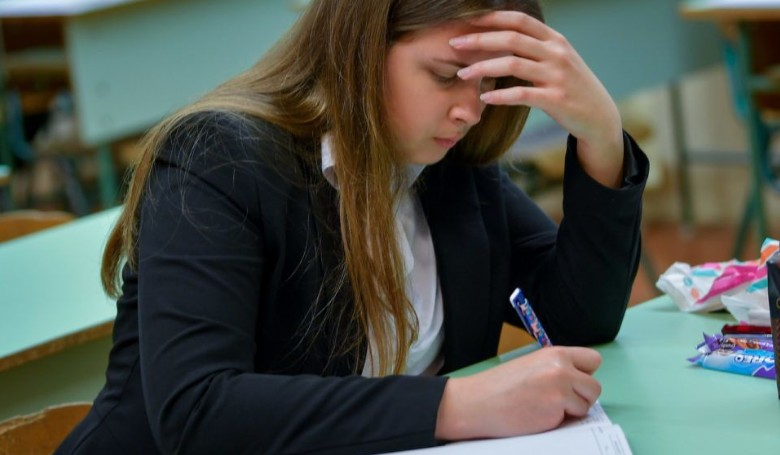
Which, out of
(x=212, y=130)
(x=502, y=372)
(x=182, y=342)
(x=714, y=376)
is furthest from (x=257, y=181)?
(x=714, y=376)

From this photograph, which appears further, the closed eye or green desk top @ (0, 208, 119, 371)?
green desk top @ (0, 208, 119, 371)

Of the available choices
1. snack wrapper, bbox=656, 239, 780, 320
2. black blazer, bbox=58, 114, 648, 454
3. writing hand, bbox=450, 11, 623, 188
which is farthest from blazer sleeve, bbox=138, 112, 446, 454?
snack wrapper, bbox=656, 239, 780, 320

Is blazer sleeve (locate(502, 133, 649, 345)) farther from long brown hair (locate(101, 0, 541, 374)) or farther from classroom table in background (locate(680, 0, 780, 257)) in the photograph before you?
classroom table in background (locate(680, 0, 780, 257))

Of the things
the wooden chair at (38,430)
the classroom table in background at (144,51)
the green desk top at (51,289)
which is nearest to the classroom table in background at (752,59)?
the classroom table in background at (144,51)

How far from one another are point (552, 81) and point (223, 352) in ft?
1.50

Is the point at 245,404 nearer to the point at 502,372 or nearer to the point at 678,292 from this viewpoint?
the point at 502,372

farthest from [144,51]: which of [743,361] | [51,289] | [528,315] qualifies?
[743,361]

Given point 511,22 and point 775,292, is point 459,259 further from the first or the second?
point 775,292

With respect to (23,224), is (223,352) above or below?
above

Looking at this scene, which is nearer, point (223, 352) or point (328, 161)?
point (223, 352)

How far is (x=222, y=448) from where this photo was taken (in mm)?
1146

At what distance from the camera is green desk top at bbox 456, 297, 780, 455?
1.13m

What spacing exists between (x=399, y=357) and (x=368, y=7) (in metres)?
0.38

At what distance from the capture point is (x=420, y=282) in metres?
1.48
